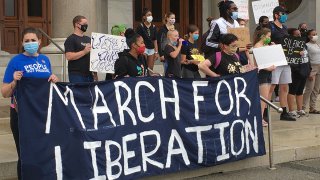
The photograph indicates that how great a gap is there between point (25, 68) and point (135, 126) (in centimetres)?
146

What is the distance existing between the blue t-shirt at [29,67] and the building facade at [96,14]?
6144 mm

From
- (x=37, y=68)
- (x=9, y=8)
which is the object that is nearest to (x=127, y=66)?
(x=37, y=68)

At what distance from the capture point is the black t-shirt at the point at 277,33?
1008 centimetres

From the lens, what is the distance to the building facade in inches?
468

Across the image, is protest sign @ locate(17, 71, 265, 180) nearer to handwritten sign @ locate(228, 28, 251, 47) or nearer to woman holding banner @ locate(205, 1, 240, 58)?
handwritten sign @ locate(228, 28, 251, 47)

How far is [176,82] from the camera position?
22.5ft

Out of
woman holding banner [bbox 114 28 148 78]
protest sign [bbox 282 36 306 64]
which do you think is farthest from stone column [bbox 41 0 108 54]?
woman holding banner [bbox 114 28 148 78]

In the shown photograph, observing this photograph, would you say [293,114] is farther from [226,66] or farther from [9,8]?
[9,8]

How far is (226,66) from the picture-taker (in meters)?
7.82

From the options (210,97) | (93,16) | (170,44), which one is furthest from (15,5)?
(210,97)

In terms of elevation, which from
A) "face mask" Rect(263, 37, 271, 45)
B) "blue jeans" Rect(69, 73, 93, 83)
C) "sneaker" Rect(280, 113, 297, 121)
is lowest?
"sneaker" Rect(280, 113, 297, 121)

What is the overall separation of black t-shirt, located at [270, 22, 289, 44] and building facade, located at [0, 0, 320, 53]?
154 inches

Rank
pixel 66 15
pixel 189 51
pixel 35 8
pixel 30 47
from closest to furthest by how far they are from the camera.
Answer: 1. pixel 30 47
2. pixel 189 51
3. pixel 66 15
4. pixel 35 8

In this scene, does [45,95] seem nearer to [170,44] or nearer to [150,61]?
[170,44]
